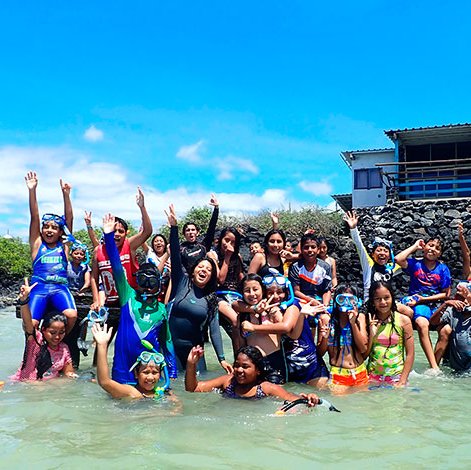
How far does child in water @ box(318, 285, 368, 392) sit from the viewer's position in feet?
18.7

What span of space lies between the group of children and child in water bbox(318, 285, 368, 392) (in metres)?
0.01

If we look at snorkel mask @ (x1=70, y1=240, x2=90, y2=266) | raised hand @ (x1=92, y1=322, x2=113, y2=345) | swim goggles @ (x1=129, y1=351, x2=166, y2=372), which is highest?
snorkel mask @ (x1=70, y1=240, x2=90, y2=266)

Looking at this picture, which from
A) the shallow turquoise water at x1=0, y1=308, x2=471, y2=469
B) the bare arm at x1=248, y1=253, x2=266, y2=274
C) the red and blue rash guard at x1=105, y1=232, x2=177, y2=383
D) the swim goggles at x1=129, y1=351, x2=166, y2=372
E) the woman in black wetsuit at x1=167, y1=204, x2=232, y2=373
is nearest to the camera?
the shallow turquoise water at x1=0, y1=308, x2=471, y2=469

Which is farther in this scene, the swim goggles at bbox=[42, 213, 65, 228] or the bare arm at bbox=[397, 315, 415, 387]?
the swim goggles at bbox=[42, 213, 65, 228]

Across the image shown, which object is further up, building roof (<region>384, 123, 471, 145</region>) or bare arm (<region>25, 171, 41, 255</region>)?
building roof (<region>384, 123, 471, 145</region>)

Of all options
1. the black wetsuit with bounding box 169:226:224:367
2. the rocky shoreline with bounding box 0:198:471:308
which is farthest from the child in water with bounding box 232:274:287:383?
the rocky shoreline with bounding box 0:198:471:308

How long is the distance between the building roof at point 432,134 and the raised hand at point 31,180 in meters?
19.3

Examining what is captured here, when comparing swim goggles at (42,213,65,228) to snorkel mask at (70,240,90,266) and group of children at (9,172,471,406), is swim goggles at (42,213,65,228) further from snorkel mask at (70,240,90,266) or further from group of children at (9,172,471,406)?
snorkel mask at (70,240,90,266)

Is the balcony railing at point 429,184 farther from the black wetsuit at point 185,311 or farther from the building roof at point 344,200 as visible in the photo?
the black wetsuit at point 185,311

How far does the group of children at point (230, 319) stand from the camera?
5266 millimetres

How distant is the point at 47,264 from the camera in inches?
249

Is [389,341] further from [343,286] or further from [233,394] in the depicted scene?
[233,394]

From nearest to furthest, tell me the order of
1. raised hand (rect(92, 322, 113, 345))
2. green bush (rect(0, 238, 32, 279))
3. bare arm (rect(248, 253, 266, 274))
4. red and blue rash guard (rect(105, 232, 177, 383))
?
1. raised hand (rect(92, 322, 113, 345))
2. red and blue rash guard (rect(105, 232, 177, 383))
3. bare arm (rect(248, 253, 266, 274))
4. green bush (rect(0, 238, 32, 279))

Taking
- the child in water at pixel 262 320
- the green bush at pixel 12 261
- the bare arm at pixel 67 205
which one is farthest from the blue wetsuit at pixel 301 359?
the green bush at pixel 12 261
